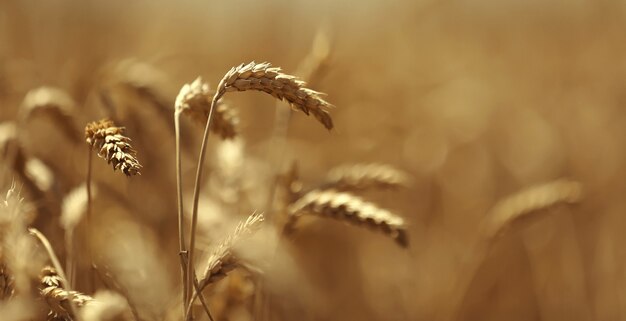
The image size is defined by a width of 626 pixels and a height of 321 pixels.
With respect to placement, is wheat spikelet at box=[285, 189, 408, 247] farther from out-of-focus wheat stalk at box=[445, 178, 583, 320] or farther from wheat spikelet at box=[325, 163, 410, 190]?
out-of-focus wheat stalk at box=[445, 178, 583, 320]

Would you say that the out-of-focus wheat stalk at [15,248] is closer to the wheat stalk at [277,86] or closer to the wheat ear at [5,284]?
the wheat ear at [5,284]

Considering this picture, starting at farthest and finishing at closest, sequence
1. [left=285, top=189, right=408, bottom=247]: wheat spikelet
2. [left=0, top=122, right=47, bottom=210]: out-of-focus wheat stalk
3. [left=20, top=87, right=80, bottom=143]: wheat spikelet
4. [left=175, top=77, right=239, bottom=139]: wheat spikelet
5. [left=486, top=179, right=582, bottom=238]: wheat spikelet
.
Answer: [left=486, top=179, right=582, bottom=238]: wheat spikelet
[left=20, top=87, right=80, bottom=143]: wheat spikelet
[left=0, top=122, right=47, bottom=210]: out-of-focus wheat stalk
[left=285, top=189, right=408, bottom=247]: wheat spikelet
[left=175, top=77, right=239, bottom=139]: wheat spikelet

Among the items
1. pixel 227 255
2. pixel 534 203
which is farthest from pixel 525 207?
pixel 227 255

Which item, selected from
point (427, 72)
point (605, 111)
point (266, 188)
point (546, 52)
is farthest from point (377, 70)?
point (266, 188)

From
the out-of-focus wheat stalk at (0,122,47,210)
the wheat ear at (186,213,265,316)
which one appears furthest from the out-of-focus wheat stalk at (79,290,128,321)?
the out-of-focus wheat stalk at (0,122,47,210)

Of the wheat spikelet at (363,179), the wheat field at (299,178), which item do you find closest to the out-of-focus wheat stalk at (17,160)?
the wheat field at (299,178)

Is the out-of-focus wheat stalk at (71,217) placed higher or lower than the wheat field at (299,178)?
lower

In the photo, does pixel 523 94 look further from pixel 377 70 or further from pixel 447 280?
pixel 447 280
